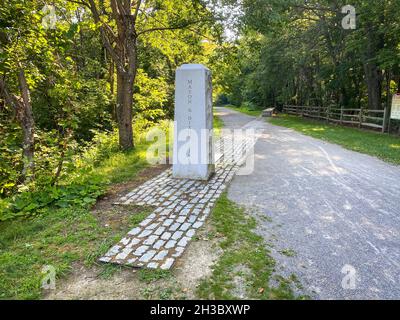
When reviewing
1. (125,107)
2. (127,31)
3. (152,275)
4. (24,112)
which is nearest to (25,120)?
(24,112)

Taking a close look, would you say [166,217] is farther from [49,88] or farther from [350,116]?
[350,116]

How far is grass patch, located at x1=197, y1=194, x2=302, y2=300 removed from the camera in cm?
274

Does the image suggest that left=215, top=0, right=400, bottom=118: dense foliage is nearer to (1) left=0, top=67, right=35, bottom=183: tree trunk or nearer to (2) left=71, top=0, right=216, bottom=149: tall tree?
(2) left=71, top=0, right=216, bottom=149: tall tree

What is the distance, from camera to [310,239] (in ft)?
12.4

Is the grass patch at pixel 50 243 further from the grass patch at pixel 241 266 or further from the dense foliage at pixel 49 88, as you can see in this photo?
the grass patch at pixel 241 266

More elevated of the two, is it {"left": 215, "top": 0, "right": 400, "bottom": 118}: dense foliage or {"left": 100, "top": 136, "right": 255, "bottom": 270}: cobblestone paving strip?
{"left": 215, "top": 0, "right": 400, "bottom": 118}: dense foliage

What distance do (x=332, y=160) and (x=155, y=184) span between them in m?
5.11

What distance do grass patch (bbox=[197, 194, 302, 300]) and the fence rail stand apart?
12.8 meters

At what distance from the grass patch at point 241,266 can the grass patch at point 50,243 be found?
1091 mm

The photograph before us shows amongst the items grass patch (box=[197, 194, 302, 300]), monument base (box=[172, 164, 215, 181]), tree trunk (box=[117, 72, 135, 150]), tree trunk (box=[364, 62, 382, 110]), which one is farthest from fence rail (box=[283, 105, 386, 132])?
grass patch (box=[197, 194, 302, 300])

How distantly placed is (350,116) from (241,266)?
649 inches

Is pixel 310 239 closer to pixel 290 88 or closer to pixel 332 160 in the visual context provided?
pixel 332 160

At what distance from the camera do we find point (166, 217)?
4371 mm

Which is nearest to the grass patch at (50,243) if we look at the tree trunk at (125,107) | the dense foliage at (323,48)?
the tree trunk at (125,107)
